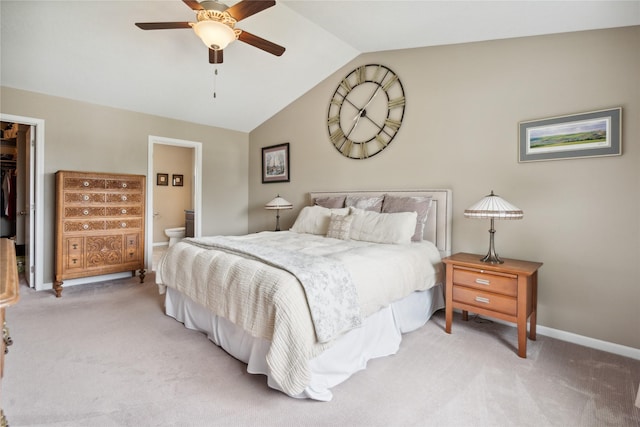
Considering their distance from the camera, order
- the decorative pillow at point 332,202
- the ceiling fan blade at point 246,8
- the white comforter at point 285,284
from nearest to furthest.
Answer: the white comforter at point 285,284 < the ceiling fan blade at point 246,8 < the decorative pillow at point 332,202

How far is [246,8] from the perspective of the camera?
2176 mm

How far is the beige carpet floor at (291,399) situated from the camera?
5.39 feet

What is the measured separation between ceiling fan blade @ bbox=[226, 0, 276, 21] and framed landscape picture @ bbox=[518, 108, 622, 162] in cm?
237

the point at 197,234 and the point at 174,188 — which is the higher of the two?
the point at 174,188

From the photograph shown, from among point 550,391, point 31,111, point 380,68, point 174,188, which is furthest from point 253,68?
point 174,188

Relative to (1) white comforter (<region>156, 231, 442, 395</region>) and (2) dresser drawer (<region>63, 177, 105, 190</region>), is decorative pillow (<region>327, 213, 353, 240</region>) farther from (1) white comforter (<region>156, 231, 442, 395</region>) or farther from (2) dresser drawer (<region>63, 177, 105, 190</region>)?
(2) dresser drawer (<region>63, 177, 105, 190</region>)

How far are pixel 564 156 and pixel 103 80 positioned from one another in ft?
15.9

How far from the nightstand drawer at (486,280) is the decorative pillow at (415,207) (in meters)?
0.58

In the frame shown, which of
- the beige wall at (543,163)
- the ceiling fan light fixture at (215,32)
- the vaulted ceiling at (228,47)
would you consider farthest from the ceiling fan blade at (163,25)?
the beige wall at (543,163)

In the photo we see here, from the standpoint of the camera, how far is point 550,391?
1881 millimetres

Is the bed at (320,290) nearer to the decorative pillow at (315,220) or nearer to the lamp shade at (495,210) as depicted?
the decorative pillow at (315,220)

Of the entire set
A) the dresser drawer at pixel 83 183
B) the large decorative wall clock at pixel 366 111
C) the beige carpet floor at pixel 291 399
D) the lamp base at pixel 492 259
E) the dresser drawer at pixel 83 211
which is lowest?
the beige carpet floor at pixel 291 399

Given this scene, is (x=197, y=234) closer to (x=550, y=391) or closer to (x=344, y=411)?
(x=344, y=411)

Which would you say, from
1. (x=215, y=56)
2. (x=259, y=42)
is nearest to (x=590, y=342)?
(x=259, y=42)
